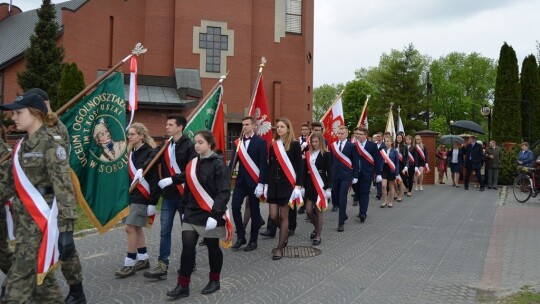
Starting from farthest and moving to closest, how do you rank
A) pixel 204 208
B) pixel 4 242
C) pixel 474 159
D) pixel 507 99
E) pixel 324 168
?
pixel 507 99 → pixel 474 159 → pixel 324 168 → pixel 204 208 → pixel 4 242

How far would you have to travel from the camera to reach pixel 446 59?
2975 inches

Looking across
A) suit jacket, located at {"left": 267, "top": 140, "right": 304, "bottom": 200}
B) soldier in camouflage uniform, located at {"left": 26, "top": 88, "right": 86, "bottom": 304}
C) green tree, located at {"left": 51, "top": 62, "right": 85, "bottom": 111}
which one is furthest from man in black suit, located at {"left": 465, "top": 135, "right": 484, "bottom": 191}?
soldier in camouflage uniform, located at {"left": 26, "top": 88, "right": 86, "bottom": 304}

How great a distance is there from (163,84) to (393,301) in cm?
2389

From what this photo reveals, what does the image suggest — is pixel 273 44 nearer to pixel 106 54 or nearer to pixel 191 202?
pixel 106 54

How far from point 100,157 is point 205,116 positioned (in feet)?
6.66

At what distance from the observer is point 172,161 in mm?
6570

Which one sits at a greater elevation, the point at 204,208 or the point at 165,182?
the point at 165,182

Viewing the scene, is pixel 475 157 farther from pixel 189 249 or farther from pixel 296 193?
pixel 189 249

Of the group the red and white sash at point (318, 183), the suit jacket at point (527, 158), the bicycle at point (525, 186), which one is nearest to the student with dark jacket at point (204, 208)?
the red and white sash at point (318, 183)

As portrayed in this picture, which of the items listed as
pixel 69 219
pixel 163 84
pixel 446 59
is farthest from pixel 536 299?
pixel 446 59

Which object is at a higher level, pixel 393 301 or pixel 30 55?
pixel 30 55

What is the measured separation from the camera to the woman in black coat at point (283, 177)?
7.75 meters

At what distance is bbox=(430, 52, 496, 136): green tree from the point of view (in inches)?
2731

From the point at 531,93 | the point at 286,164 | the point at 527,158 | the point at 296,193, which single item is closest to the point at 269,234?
the point at 296,193
